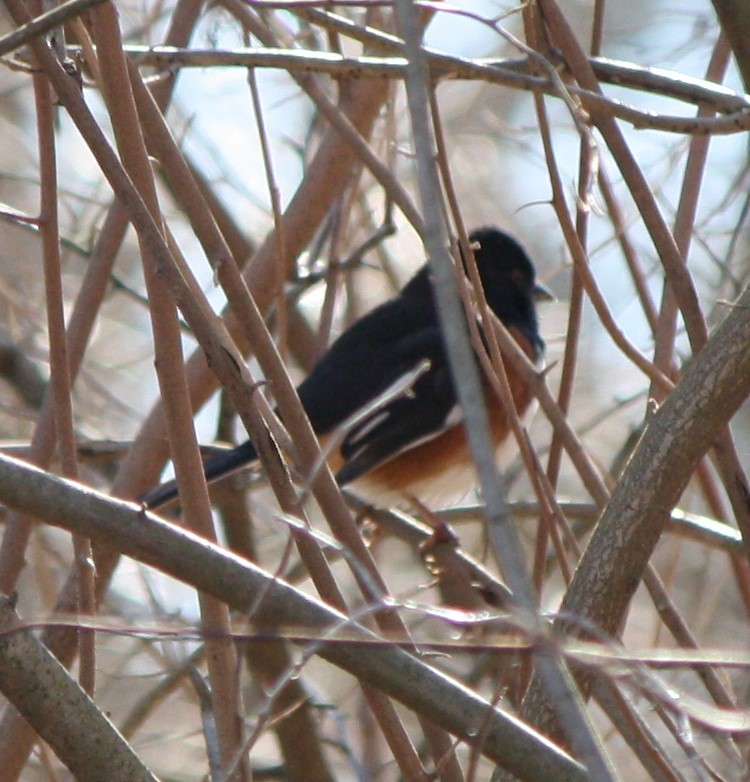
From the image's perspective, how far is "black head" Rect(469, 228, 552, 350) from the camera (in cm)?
495

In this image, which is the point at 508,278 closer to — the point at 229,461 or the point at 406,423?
the point at 406,423

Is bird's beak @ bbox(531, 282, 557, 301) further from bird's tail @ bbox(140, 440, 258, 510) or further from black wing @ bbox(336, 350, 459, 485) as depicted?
bird's tail @ bbox(140, 440, 258, 510)

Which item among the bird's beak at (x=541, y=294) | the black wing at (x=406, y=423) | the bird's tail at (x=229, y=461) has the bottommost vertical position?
the bird's tail at (x=229, y=461)

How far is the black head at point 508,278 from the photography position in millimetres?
4945

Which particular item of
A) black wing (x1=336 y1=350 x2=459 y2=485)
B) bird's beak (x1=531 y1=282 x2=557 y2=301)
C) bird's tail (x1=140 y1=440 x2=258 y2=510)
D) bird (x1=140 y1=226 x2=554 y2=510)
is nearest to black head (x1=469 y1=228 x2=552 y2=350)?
bird's beak (x1=531 y1=282 x2=557 y2=301)

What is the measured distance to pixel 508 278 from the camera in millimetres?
5016

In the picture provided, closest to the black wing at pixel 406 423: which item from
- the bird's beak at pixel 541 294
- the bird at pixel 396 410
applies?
the bird at pixel 396 410

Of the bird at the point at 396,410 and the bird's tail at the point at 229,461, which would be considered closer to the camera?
the bird's tail at the point at 229,461

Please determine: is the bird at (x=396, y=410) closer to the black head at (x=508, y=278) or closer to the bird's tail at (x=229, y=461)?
the black head at (x=508, y=278)

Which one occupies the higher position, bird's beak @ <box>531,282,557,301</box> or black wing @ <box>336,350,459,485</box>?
bird's beak @ <box>531,282,557,301</box>

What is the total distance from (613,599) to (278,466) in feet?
Answer: 1.60

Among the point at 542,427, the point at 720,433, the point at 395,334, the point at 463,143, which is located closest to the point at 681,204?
the point at 720,433

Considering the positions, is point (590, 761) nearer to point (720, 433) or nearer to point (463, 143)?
point (720, 433)

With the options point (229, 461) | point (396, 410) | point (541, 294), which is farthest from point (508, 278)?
point (229, 461)
